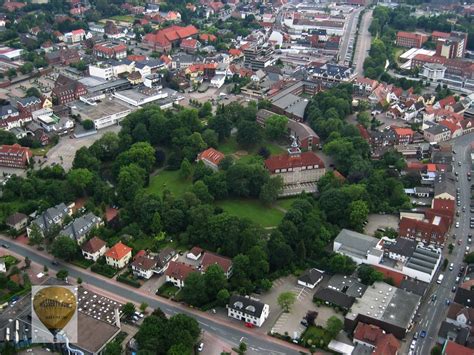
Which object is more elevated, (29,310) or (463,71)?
(463,71)

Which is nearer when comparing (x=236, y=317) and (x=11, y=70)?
(x=236, y=317)

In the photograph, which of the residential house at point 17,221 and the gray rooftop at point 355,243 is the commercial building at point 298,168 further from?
the residential house at point 17,221

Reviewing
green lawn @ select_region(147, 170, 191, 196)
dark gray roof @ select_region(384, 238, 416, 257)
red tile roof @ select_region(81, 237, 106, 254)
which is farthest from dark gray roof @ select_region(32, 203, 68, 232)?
dark gray roof @ select_region(384, 238, 416, 257)

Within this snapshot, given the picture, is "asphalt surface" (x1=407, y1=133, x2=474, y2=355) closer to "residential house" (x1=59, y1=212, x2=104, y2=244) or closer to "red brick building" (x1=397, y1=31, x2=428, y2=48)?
"residential house" (x1=59, y1=212, x2=104, y2=244)

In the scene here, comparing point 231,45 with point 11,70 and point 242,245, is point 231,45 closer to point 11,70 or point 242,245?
point 11,70

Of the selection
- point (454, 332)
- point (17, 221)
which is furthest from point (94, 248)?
point (454, 332)

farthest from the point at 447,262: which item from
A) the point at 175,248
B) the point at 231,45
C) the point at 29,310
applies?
the point at 231,45

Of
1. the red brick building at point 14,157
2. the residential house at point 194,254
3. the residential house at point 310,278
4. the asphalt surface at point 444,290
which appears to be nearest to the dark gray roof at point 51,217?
the red brick building at point 14,157
